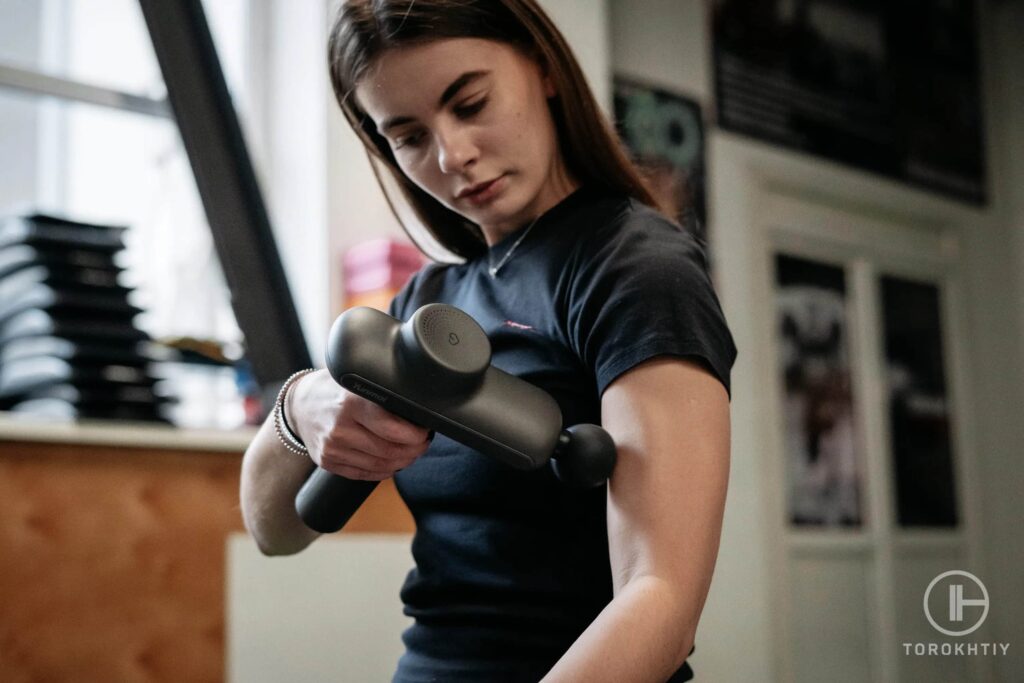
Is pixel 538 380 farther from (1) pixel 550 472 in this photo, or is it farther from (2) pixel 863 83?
(2) pixel 863 83

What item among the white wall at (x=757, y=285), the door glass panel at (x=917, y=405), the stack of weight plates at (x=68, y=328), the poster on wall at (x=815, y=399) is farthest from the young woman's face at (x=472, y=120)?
the door glass panel at (x=917, y=405)

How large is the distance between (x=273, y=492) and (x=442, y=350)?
342mm

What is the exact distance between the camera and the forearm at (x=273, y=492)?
833 mm

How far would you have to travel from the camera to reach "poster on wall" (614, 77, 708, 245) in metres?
2.23

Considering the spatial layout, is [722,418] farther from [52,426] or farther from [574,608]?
[52,426]

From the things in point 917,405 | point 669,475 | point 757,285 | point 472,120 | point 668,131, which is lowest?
point 669,475

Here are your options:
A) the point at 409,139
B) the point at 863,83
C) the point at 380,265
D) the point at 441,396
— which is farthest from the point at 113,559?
the point at 863,83

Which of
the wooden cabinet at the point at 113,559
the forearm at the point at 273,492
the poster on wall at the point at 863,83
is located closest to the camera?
the forearm at the point at 273,492

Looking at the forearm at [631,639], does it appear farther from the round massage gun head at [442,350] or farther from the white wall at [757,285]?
the white wall at [757,285]

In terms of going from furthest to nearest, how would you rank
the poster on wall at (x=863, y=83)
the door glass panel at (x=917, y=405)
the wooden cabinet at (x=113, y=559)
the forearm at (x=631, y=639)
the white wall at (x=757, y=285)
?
1. the door glass panel at (x=917, y=405)
2. the poster on wall at (x=863, y=83)
3. the white wall at (x=757, y=285)
4. the wooden cabinet at (x=113, y=559)
5. the forearm at (x=631, y=639)

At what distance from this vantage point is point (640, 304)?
622 millimetres

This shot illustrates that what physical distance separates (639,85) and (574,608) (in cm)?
178

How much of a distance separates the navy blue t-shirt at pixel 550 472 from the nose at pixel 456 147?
8cm

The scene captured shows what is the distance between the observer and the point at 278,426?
78 centimetres
